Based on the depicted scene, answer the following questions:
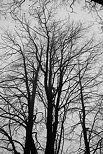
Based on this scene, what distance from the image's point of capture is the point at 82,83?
9250mm

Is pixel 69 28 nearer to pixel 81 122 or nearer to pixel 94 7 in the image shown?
pixel 94 7

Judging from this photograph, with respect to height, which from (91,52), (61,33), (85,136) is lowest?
(85,136)

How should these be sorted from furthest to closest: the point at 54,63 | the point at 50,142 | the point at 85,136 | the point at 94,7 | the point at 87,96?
the point at 87,96 < the point at 85,136 < the point at 54,63 < the point at 50,142 < the point at 94,7

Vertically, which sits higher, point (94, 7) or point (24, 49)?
point (24, 49)

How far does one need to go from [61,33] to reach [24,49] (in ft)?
7.88

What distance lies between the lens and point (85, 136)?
848cm

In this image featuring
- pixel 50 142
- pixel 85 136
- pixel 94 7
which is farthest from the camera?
pixel 85 136

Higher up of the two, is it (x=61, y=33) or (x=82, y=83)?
(x=61, y=33)

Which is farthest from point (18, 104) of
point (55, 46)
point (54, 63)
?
point (55, 46)

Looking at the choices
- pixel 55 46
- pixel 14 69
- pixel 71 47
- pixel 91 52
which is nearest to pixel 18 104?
pixel 14 69

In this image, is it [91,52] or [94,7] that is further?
[91,52]

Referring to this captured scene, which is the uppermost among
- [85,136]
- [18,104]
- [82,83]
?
[82,83]

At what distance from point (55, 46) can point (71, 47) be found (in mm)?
942

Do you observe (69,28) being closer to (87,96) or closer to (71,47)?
(71,47)
